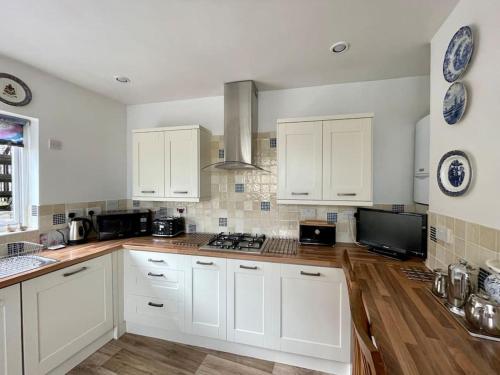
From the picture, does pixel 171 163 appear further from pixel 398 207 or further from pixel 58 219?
pixel 398 207

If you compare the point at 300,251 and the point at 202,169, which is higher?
the point at 202,169

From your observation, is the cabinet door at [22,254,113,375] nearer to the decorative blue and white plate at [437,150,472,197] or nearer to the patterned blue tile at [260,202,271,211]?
the patterned blue tile at [260,202,271,211]

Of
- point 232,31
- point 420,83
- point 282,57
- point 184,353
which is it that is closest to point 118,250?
point 184,353

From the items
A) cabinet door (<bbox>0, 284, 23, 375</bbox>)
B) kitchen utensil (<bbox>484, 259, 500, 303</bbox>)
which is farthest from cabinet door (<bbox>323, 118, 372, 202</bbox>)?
cabinet door (<bbox>0, 284, 23, 375</bbox>)

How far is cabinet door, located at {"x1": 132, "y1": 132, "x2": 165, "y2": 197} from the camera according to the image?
A: 221cm

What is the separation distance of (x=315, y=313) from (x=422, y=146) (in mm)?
1493

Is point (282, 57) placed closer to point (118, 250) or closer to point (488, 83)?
point (488, 83)

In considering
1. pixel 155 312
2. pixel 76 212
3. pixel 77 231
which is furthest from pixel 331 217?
pixel 76 212

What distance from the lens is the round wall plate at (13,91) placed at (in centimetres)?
164

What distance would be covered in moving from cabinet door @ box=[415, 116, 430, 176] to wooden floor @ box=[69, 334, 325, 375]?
170cm

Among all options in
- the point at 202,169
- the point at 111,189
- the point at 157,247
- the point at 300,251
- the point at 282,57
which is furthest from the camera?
the point at 111,189

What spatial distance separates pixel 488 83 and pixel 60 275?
2.62 metres

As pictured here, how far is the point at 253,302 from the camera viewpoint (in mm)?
1718

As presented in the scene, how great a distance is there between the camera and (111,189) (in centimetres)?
253
